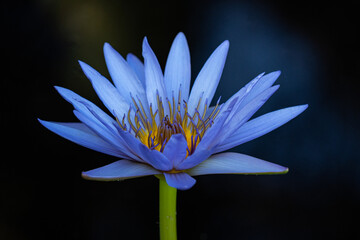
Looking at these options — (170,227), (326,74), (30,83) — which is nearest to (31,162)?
(30,83)

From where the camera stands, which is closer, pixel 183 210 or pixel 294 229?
pixel 294 229

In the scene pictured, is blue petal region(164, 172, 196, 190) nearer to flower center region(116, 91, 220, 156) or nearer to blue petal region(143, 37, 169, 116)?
flower center region(116, 91, 220, 156)

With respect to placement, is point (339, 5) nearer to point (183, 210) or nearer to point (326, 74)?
point (326, 74)

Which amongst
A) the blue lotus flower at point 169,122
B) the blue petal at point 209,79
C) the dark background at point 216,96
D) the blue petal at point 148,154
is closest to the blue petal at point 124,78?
the blue lotus flower at point 169,122

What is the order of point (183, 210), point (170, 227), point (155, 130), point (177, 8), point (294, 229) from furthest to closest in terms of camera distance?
point (177, 8) < point (183, 210) < point (294, 229) < point (155, 130) < point (170, 227)

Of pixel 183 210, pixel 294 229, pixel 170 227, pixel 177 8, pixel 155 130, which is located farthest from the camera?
pixel 177 8

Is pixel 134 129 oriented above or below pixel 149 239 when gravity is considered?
above
